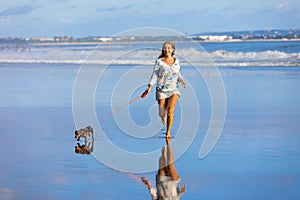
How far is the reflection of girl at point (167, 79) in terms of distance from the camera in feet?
41.9

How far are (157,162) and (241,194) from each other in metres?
2.35

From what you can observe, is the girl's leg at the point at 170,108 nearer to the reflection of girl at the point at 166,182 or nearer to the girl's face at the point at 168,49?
the girl's face at the point at 168,49

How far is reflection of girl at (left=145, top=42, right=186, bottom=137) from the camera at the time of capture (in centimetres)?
1276

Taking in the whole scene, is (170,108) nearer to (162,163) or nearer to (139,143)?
(139,143)

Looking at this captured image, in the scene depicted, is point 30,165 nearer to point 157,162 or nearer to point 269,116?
point 157,162

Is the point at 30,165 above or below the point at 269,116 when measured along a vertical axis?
below

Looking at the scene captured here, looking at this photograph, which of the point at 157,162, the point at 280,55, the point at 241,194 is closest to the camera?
the point at 241,194

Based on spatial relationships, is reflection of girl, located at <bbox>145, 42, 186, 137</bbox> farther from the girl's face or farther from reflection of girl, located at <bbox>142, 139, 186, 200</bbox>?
reflection of girl, located at <bbox>142, 139, 186, 200</bbox>

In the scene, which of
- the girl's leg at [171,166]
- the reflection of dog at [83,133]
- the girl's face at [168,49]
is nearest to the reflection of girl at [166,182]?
the girl's leg at [171,166]

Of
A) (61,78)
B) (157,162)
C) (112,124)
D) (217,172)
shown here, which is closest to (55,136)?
(112,124)

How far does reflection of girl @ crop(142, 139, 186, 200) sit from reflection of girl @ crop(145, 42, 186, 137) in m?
1.92

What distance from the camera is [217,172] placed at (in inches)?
388

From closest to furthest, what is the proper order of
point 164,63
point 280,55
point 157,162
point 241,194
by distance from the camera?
point 241,194, point 157,162, point 164,63, point 280,55

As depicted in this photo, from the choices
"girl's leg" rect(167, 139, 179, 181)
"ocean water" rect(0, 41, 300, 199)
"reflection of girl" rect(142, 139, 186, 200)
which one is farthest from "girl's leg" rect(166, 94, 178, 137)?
"reflection of girl" rect(142, 139, 186, 200)
